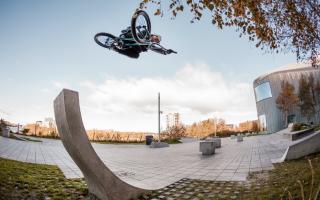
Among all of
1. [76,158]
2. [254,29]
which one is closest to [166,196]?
[76,158]

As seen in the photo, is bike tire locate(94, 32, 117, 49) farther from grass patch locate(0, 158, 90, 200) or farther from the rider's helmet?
grass patch locate(0, 158, 90, 200)

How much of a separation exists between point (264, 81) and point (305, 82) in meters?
8.53

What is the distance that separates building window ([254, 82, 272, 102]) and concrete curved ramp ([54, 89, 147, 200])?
5592 centimetres

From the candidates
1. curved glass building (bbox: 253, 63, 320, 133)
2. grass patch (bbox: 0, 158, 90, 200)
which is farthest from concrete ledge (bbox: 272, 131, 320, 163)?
curved glass building (bbox: 253, 63, 320, 133)

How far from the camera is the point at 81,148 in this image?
12.8 ft

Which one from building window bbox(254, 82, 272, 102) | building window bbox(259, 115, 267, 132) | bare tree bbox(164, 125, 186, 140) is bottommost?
bare tree bbox(164, 125, 186, 140)

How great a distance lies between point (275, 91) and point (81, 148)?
2199 inches

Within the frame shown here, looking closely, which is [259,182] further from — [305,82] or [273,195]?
[305,82]

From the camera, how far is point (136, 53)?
11.3 m

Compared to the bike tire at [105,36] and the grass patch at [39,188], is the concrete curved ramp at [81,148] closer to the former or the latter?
the grass patch at [39,188]

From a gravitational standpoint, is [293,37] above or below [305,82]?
below

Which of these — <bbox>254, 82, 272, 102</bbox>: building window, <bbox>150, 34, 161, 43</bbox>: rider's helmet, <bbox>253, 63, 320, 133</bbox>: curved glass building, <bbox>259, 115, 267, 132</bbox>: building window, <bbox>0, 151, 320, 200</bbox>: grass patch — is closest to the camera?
<bbox>0, 151, 320, 200</bbox>: grass patch

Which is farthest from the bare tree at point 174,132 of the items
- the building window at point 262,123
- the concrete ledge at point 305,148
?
the concrete ledge at point 305,148

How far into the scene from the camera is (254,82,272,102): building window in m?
53.8
